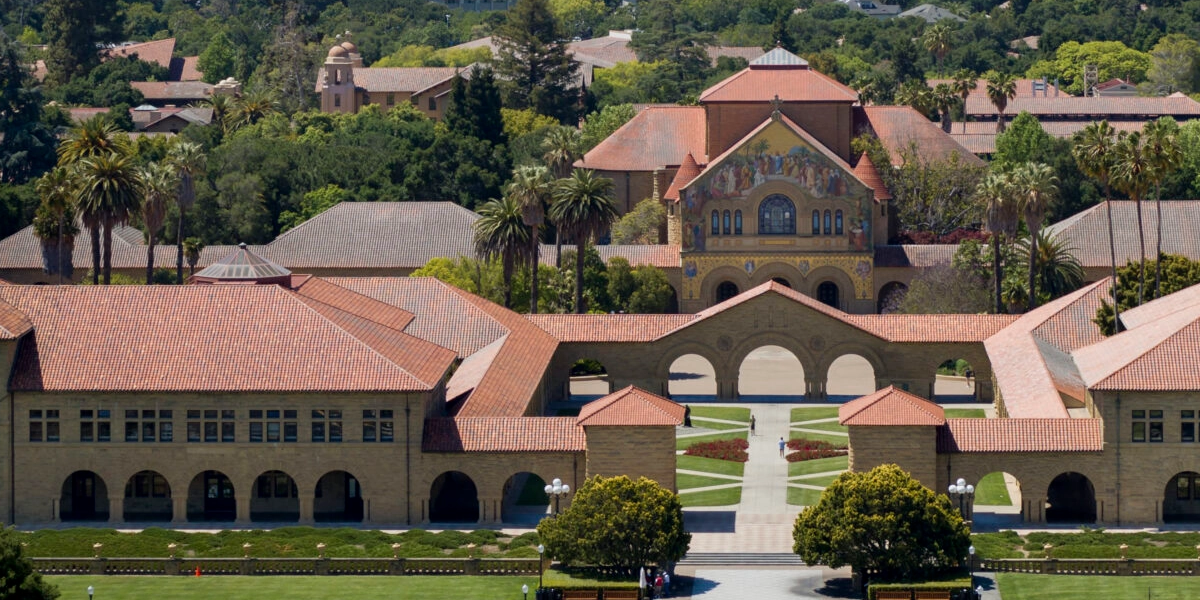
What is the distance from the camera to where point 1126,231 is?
14650cm

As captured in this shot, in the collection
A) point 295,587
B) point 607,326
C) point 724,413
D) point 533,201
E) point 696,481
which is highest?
point 533,201

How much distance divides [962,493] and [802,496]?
→ 918 cm

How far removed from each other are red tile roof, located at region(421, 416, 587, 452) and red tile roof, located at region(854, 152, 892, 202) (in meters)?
51.4

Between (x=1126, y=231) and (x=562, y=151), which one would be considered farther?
(x=562, y=151)

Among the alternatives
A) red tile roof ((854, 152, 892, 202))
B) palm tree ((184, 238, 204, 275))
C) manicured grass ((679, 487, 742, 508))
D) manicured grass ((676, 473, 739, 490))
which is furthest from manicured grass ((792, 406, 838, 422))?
palm tree ((184, 238, 204, 275))

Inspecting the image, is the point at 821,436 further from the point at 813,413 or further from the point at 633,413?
the point at 633,413

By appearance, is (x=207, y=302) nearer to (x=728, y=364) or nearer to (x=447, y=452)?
(x=447, y=452)

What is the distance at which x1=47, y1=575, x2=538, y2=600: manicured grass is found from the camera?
88438 mm

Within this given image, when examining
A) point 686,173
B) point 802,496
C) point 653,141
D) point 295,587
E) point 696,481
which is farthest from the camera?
point 653,141

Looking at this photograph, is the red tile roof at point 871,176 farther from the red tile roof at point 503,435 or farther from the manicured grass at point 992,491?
the red tile roof at point 503,435

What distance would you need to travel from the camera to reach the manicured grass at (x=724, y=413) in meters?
120

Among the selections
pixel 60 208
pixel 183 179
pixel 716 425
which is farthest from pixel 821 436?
pixel 183 179


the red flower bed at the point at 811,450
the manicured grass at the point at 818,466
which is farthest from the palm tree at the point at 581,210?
the manicured grass at the point at 818,466

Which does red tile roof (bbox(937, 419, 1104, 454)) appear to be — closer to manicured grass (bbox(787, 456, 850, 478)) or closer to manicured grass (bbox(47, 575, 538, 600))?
manicured grass (bbox(787, 456, 850, 478))
